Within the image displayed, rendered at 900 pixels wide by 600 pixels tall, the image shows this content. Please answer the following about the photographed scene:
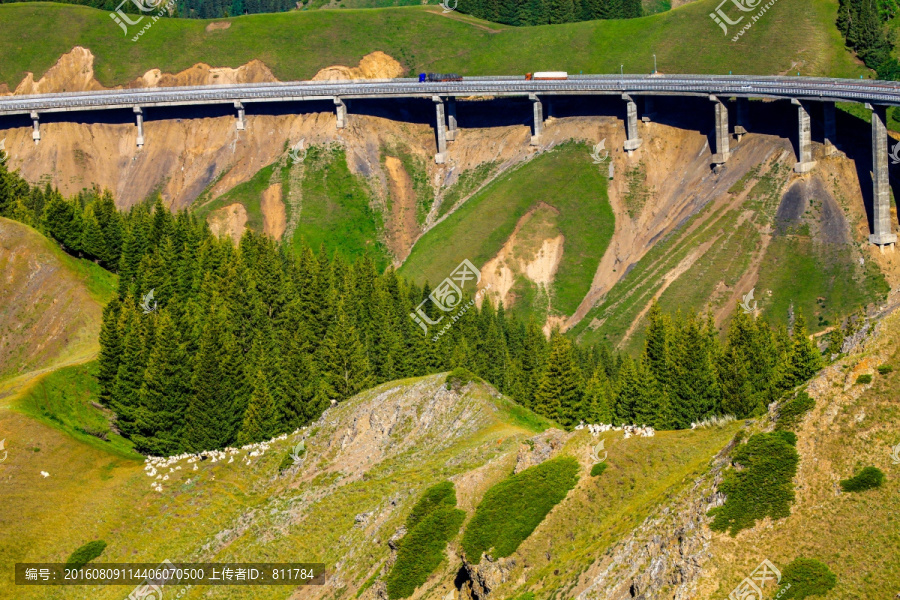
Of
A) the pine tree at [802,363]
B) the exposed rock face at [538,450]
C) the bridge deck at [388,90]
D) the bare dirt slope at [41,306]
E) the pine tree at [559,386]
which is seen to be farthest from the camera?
the bridge deck at [388,90]

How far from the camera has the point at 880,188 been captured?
448 ft

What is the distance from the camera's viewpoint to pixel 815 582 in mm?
41562

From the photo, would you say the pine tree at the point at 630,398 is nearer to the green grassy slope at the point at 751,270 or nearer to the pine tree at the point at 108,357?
the green grassy slope at the point at 751,270

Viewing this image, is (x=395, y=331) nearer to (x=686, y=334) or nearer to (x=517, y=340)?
(x=517, y=340)

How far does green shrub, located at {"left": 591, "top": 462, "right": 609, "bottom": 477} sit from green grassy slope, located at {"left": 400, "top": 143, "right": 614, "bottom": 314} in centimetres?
10282

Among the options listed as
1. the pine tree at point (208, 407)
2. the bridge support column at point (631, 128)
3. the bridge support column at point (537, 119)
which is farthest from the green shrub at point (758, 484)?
the bridge support column at point (537, 119)

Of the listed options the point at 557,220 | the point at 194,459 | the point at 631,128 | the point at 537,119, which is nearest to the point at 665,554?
the point at 194,459

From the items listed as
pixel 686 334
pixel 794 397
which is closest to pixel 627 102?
pixel 686 334

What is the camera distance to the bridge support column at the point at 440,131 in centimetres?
18188

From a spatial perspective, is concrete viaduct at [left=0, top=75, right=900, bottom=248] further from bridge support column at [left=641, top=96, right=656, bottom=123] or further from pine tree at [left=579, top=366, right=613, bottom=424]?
pine tree at [left=579, top=366, right=613, bottom=424]

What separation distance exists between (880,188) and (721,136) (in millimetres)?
27141

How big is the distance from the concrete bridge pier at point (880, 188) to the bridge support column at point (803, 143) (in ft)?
36.7

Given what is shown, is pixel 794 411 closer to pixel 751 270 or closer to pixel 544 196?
pixel 751 270

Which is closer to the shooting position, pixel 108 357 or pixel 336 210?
pixel 108 357
